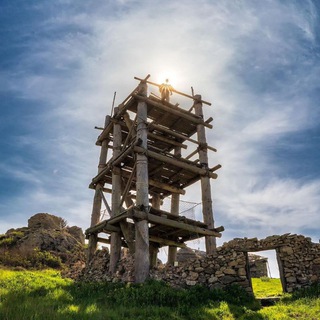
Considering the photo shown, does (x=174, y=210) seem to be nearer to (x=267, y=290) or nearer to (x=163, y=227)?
(x=163, y=227)

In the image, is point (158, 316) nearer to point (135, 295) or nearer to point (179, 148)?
point (135, 295)

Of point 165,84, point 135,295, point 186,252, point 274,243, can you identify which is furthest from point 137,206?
point 186,252

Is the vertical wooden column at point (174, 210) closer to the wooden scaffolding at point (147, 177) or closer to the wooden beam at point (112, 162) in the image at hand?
the wooden scaffolding at point (147, 177)

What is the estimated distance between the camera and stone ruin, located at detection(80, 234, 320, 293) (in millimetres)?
10906

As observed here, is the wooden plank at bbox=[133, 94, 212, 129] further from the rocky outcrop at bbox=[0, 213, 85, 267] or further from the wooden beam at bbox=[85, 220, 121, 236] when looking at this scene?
the rocky outcrop at bbox=[0, 213, 85, 267]

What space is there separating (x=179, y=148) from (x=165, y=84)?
152 inches

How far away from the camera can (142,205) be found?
1213cm

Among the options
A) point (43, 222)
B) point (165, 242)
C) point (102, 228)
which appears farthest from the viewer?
point (43, 222)

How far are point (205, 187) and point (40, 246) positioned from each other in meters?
13.2

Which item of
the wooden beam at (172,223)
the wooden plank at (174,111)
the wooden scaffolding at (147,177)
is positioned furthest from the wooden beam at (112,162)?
the wooden beam at (172,223)

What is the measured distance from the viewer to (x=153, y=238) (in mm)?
15688

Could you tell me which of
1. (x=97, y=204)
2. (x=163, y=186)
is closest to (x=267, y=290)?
(x=163, y=186)

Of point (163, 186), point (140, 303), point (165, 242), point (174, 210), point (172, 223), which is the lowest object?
point (140, 303)

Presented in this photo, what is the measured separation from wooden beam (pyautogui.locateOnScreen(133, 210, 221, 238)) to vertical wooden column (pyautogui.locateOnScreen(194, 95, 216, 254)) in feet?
1.20
